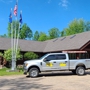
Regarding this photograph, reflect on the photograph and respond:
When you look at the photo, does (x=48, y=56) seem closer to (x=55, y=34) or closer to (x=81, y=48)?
(x=81, y=48)

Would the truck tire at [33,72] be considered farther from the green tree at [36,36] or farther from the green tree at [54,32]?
the green tree at [36,36]

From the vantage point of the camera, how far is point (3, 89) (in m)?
10.6

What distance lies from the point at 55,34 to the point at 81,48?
53.4 metres

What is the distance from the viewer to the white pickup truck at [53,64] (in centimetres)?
1708

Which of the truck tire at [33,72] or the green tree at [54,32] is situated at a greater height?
the green tree at [54,32]

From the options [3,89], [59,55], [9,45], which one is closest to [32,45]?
[9,45]

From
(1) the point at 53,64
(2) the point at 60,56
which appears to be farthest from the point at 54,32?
(1) the point at 53,64

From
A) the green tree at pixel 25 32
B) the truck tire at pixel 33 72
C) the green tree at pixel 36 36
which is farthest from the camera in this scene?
the green tree at pixel 36 36

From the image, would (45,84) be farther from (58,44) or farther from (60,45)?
(58,44)

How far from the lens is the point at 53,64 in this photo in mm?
17641

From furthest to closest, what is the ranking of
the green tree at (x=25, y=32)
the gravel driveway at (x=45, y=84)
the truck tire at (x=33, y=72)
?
the green tree at (x=25, y=32) → the truck tire at (x=33, y=72) → the gravel driveway at (x=45, y=84)

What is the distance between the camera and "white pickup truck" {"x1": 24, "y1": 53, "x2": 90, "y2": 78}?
1708 cm

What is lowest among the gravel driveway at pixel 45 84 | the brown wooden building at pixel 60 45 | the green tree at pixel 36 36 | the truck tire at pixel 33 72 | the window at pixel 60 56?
the gravel driveway at pixel 45 84

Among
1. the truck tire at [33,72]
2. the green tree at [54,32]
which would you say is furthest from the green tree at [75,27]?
the truck tire at [33,72]
